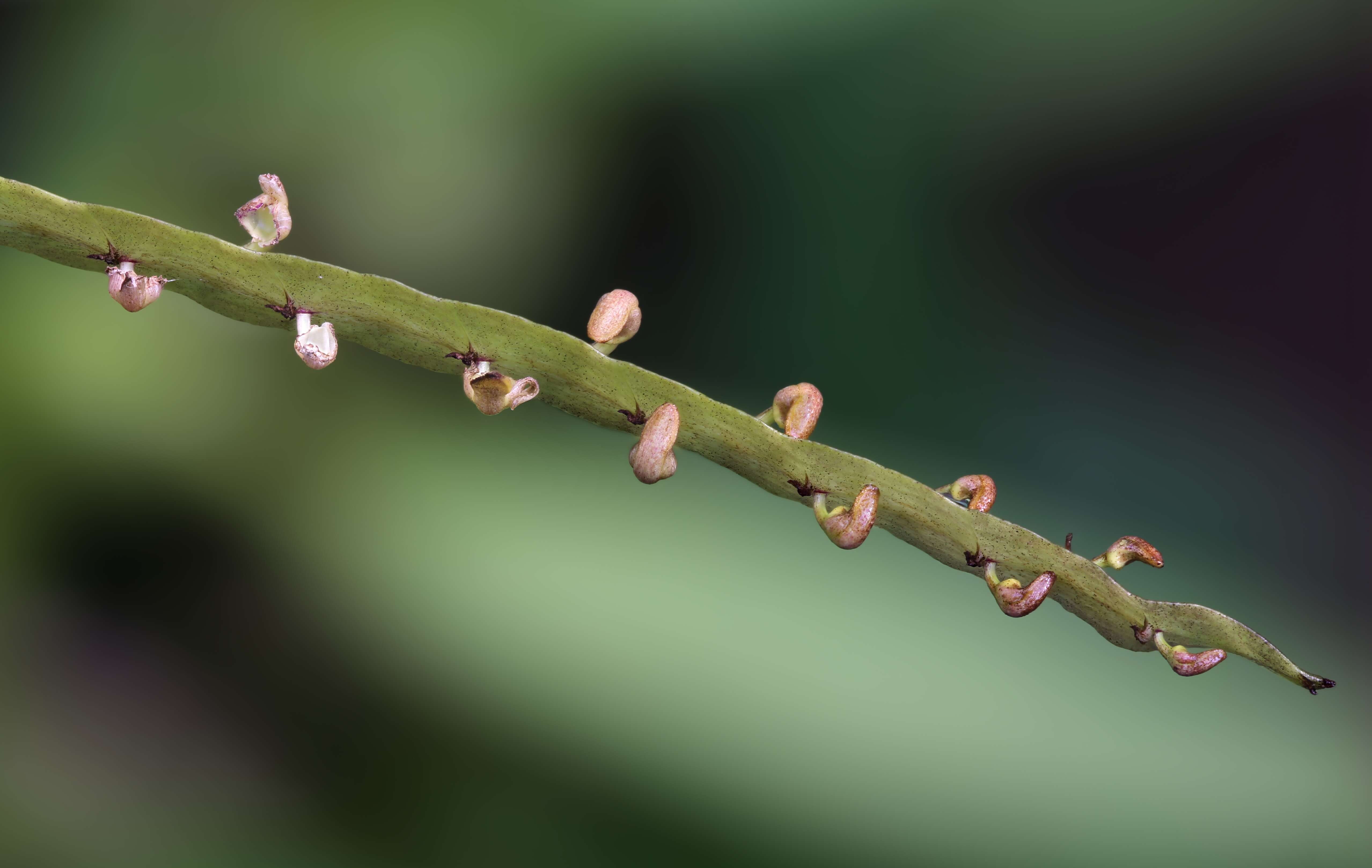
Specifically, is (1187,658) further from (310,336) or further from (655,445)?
(310,336)

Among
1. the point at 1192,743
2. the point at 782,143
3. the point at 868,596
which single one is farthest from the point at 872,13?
the point at 1192,743

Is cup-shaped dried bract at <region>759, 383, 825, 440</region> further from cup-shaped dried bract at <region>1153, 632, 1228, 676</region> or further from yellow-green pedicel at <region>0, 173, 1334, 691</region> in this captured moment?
cup-shaped dried bract at <region>1153, 632, 1228, 676</region>

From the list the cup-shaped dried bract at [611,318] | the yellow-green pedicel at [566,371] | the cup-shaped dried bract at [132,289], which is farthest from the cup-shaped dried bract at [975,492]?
the cup-shaped dried bract at [132,289]

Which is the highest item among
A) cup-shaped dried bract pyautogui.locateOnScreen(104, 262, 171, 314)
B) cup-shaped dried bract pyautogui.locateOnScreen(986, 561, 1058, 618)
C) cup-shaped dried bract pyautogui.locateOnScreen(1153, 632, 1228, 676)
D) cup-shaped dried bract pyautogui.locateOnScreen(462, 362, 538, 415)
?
cup-shaped dried bract pyautogui.locateOnScreen(104, 262, 171, 314)

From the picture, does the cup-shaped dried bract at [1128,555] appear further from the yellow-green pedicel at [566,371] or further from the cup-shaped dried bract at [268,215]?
the cup-shaped dried bract at [268,215]

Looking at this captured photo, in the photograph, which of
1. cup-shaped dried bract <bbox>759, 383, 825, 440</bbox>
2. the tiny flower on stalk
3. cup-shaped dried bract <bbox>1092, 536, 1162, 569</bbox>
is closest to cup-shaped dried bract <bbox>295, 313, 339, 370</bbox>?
the tiny flower on stalk

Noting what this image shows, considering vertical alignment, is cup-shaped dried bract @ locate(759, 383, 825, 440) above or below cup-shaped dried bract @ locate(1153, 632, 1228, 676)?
above
